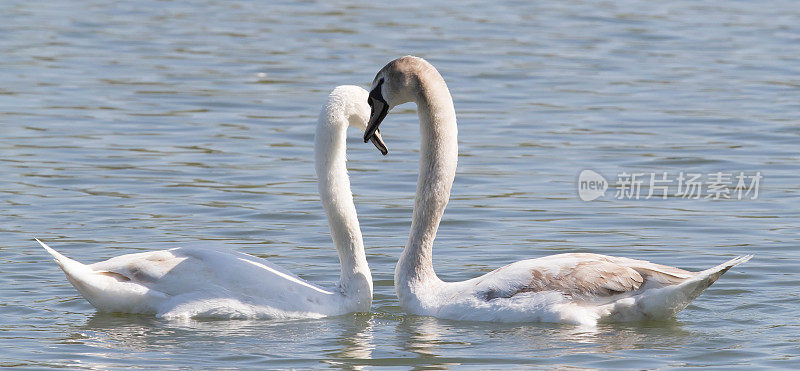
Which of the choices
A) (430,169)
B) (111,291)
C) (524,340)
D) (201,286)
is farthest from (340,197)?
(524,340)

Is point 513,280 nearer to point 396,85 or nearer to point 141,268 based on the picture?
point 396,85

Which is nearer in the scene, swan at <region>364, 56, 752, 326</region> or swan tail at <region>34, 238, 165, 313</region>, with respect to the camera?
swan at <region>364, 56, 752, 326</region>

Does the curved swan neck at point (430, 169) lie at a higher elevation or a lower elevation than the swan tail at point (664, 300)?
higher

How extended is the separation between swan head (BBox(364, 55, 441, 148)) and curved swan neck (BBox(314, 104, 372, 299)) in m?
0.20

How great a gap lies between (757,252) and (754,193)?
2184mm

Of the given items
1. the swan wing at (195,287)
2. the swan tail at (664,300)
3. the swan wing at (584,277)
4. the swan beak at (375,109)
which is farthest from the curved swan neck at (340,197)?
the swan tail at (664,300)

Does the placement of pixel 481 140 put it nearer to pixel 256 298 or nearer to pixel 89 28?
pixel 256 298

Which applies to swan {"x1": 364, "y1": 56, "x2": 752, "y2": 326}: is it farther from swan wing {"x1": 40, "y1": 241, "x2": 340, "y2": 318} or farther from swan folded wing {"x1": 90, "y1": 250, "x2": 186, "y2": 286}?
swan folded wing {"x1": 90, "y1": 250, "x2": 186, "y2": 286}

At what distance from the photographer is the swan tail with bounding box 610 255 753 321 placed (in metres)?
8.54

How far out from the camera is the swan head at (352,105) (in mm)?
9410

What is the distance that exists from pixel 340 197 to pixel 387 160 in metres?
5.20

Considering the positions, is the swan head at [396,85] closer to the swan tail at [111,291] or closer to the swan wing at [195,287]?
the swan wing at [195,287]

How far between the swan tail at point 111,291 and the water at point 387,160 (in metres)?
0.16

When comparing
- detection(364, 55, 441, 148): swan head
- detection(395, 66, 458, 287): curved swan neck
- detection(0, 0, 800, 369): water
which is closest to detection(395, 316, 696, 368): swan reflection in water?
detection(0, 0, 800, 369): water
